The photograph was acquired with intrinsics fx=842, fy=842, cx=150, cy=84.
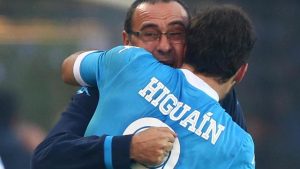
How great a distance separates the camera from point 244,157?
9.05 feet

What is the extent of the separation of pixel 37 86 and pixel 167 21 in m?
3.04

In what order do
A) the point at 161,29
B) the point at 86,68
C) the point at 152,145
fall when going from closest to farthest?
the point at 152,145 → the point at 86,68 → the point at 161,29

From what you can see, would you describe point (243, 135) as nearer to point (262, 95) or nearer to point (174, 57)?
point (174, 57)

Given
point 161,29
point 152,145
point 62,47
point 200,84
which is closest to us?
point 152,145

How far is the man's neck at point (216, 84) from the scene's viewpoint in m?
2.82

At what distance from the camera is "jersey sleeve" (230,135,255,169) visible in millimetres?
2742

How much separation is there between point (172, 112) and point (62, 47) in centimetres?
324

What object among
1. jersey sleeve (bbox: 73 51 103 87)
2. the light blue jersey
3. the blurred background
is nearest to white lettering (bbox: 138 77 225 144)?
the light blue jersey

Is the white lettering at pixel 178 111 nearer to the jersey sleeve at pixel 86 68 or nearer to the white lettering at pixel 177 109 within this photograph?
the white lettering at pixel 177 109

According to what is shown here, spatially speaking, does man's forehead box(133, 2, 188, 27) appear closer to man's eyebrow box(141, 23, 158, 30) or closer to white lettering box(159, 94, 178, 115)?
man's eyebrow box(141, 23, 158, 30)

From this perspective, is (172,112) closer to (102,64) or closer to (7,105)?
(102,64)

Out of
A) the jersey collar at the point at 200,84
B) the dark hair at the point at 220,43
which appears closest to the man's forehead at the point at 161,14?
the dark hair at the point at 220,43

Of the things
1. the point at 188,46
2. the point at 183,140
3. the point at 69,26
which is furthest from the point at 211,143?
the point at 69,26

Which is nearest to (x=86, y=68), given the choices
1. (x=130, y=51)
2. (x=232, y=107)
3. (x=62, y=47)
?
(x=130, y=51)
